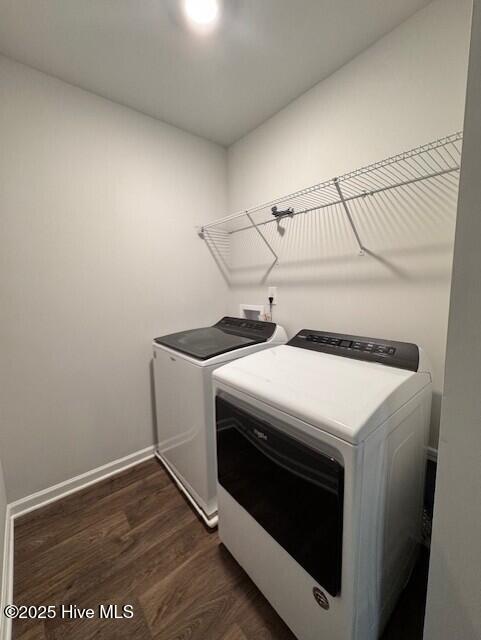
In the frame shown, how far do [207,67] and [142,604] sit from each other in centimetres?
265

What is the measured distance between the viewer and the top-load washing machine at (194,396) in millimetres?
1387

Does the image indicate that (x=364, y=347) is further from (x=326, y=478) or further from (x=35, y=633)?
(x=35, y=633)

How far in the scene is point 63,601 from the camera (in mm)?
1104

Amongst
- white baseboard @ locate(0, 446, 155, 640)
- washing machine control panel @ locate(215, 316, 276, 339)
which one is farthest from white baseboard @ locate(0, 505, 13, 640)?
washing machine control panel @ locate(215, 316, 276, 339)

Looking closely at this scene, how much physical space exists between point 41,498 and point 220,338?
4.79ft

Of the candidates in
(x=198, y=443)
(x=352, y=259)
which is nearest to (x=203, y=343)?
(x=198, y=443)

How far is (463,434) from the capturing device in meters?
0.60

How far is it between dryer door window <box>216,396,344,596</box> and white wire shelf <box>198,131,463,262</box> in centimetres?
109

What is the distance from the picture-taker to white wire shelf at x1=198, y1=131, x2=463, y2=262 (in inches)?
43.4

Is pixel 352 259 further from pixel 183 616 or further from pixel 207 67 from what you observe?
pixel 183 616

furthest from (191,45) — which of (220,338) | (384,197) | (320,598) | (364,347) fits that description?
(320,598)

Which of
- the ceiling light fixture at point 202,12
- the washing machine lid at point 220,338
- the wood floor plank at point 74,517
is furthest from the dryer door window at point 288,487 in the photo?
the ceiling light fixture at point 202,12

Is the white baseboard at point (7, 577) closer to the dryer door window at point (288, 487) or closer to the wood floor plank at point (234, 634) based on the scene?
the wood floor plank at point (234, 634)

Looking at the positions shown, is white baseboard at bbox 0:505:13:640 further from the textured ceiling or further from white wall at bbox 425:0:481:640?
the textured ceiling
